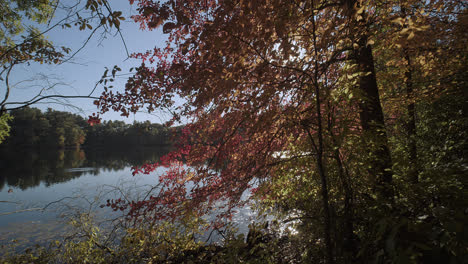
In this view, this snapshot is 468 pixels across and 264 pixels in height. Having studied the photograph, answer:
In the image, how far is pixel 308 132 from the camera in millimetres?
2311

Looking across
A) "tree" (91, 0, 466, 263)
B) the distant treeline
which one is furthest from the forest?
the distant treeline

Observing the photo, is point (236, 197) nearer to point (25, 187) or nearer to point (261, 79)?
point (261, 79)

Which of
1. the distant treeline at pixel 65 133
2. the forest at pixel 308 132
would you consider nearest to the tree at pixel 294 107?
the forest at pixel 308 132

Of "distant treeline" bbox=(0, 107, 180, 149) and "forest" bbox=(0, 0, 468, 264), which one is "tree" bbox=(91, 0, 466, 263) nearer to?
"forest" bbox=(0, 0, 468, 264)

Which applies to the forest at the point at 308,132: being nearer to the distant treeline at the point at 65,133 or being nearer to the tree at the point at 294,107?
the tree at the point at 294,107

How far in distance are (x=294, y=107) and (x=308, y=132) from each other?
628mm

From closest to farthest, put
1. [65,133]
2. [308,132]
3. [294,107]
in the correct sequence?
[308,132]
[294,107]
[65,133]

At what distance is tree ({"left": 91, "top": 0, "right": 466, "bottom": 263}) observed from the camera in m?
2.32

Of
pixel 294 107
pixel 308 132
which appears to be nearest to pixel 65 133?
pixel 294 107

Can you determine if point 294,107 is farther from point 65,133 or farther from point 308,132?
point 65,133

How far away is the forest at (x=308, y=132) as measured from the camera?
206cm

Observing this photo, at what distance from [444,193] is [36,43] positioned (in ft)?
23.5

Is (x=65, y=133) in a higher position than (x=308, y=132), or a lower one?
higher

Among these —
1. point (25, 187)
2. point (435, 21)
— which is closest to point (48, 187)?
point (25, 187)
